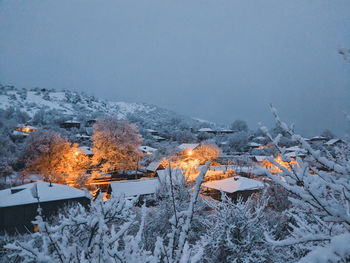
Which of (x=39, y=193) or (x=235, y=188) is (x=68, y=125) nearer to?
(x=39, y=193)

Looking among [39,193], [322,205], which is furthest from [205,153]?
[322,205]

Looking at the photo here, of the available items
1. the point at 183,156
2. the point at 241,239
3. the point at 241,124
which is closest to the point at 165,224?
the point at 241,239

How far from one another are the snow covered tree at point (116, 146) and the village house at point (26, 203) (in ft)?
44.0

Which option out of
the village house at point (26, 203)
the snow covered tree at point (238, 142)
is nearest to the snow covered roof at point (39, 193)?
the village house at point (26, 203)

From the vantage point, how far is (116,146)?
29.4 m

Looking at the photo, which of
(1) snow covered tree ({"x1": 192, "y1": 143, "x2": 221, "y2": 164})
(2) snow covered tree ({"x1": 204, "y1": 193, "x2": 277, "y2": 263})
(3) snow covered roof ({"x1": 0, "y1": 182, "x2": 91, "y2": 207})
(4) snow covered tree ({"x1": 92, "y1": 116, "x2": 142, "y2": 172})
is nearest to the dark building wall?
(3) snow covered roof ({"x1": 0, "y1": 182, "x2": 91, "y2": 207})

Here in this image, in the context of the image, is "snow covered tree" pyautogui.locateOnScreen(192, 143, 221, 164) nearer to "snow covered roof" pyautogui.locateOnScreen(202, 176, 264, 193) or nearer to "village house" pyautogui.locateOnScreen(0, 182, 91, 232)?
"snow covered roof" pyautogui.locateOnScreen(202, 176, 264, 193)

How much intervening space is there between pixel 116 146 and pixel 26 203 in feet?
52.9

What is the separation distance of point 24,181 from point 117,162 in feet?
37.8

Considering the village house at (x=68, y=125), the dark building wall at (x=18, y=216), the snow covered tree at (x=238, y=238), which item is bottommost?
the village house at (x=68, y=125)

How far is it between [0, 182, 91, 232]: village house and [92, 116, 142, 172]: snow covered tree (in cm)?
1342

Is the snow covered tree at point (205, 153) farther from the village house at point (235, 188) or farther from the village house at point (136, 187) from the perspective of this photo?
the village house at point (136, 187)

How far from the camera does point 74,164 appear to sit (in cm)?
2681

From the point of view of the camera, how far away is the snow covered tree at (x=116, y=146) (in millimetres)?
→ 29312
